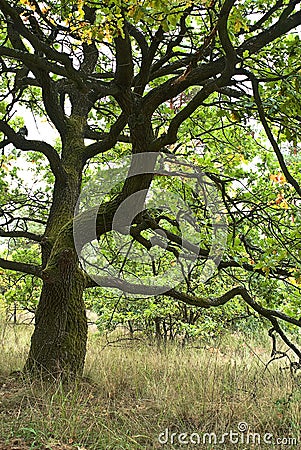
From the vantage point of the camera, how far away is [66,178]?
624 cm

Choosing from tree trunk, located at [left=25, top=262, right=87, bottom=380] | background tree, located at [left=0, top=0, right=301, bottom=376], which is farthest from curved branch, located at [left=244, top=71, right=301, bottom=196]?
tree trunk, located at [left=25, top=262, right=87, bottom=380]

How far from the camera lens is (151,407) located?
4.82 metres

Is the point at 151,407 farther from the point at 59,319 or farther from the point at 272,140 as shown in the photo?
the point at 272,140

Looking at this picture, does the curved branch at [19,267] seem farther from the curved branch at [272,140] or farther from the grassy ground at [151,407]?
the curved branch at [272,140]

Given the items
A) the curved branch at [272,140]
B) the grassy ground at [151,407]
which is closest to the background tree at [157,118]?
the curved branch at [272,140]

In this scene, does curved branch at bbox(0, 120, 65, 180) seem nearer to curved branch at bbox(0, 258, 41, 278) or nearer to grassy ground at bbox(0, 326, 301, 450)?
curved branch at bbox(0, 258, 41, 278)

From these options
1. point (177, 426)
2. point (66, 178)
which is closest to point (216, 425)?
point (177, 426)

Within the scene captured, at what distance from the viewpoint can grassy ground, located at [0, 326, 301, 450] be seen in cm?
391

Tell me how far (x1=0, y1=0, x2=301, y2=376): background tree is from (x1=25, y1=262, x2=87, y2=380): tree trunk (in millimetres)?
15

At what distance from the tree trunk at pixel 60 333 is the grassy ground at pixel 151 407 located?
237mm

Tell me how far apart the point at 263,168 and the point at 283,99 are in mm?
3221

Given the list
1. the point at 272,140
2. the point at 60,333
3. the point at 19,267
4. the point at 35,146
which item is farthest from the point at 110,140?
the point at 272,140

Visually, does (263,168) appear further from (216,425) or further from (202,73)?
(216,425)

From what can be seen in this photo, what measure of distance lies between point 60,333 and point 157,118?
3.09 m
